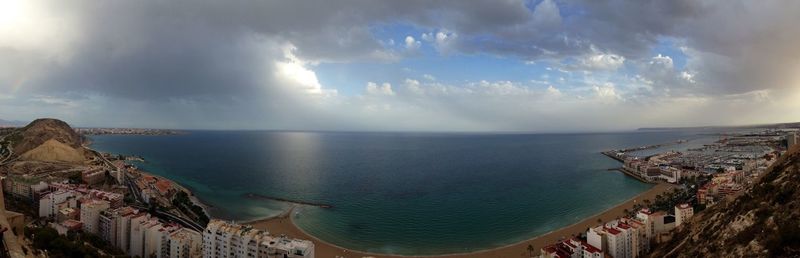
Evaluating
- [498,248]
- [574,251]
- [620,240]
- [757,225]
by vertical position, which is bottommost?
[498,248]

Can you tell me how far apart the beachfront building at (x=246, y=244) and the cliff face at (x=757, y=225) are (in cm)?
1803

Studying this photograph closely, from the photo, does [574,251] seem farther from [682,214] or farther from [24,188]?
[24,188]

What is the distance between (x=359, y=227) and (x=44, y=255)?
63.5ft

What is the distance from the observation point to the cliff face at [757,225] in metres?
13.0

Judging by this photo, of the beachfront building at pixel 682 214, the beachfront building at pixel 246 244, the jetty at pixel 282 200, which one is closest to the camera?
the beachfront building at pixel 246 244

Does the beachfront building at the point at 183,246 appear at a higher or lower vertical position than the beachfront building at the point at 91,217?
lower

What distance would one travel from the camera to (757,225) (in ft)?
48.9

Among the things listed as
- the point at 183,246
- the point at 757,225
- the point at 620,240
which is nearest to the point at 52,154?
the point at 183,246

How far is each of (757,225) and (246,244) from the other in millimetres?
22416

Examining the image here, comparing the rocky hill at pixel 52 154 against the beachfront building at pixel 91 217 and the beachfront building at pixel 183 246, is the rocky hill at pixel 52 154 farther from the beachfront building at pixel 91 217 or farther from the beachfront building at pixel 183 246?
the beachfront building at pixel 183 246

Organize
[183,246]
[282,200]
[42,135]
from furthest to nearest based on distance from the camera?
[42,135], [282,200], [183,246]

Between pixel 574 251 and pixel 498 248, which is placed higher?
pixel 574 251

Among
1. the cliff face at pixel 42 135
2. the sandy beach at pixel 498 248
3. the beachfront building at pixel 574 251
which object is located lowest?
the sandy beach at pixel 498 248

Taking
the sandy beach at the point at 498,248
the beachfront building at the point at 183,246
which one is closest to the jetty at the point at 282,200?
the sandy beach at the point at 498,248
